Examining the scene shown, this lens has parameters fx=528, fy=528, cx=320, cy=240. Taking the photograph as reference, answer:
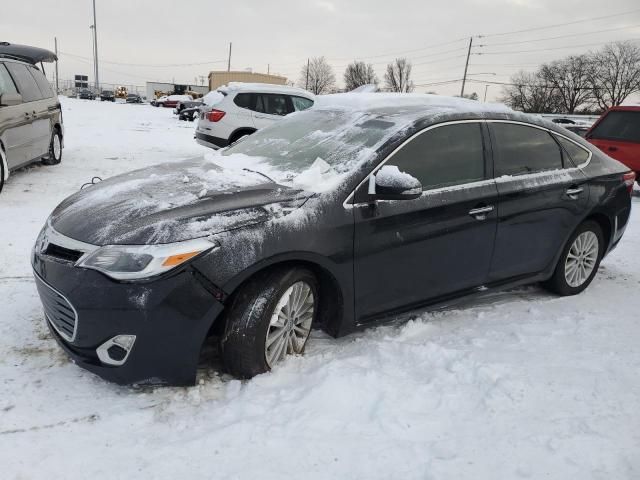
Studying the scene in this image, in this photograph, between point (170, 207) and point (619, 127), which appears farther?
point (619, 127)

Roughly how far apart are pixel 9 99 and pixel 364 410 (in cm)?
632

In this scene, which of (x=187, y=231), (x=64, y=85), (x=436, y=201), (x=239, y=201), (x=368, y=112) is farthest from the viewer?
(x=64, y=85)

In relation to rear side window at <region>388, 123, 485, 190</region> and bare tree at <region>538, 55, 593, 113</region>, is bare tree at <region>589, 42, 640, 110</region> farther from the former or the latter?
rear side window at <region>388, 123, 485, 190</region>

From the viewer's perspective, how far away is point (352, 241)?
3.01 m

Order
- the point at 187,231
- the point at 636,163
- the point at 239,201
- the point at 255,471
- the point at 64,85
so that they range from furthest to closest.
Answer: the point at 64,85
the point at 636,163
the point at 239,201
the point at 187,231
the point at 255,471

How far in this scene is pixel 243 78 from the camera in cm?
3828

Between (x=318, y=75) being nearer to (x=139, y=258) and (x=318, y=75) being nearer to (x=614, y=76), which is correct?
(x=614, y=76)

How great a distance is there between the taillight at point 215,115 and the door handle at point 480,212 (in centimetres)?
823

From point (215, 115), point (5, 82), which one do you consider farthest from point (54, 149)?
point (215, 115)

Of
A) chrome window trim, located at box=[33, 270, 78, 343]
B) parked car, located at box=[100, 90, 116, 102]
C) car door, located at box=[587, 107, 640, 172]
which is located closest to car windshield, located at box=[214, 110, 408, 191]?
chrome window trim, located at box=[33, 270, 78, 343]

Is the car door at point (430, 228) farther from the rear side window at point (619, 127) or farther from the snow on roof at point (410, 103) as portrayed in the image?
the rear side window at point (619, 127)

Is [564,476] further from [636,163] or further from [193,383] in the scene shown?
[636,163]

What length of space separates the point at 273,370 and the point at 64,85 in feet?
334

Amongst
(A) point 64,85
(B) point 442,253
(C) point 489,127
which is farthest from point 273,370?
(A) point 64,85
